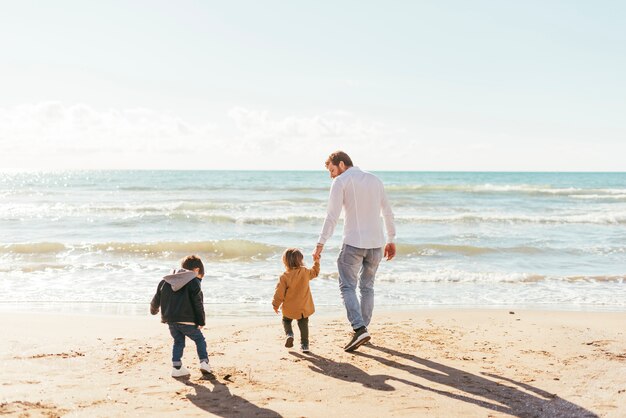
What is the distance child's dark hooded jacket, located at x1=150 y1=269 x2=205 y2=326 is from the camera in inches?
183

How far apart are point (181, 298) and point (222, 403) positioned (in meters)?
0.99

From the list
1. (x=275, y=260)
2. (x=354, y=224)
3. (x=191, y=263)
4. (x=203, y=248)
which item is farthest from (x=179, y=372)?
(x=203, y=248)

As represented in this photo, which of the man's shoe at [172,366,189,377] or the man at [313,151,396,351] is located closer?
the man's shoe at [172,366,189,377]

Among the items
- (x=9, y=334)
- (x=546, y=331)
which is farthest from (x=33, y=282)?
(x=546, y=331)

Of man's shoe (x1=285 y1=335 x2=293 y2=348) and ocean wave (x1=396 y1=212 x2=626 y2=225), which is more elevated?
ocean wave (x1=396 y1=212 x2=626 y2=225)

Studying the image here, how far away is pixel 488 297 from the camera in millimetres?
9305

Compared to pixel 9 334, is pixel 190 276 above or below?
above

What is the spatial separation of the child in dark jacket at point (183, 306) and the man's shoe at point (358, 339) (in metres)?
1.42

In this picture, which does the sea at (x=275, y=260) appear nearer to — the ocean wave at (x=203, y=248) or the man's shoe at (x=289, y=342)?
the ocean wave at (x=203, y=248)

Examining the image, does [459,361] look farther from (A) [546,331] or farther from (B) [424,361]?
(A) [546,331]

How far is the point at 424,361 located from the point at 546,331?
6.61 feet

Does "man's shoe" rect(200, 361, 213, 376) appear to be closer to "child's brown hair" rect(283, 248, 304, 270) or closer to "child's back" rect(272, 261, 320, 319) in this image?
"child's back" rect(272, 261, 320, 319)

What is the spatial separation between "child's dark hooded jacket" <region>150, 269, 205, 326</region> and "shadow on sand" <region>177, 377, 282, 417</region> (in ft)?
1.70

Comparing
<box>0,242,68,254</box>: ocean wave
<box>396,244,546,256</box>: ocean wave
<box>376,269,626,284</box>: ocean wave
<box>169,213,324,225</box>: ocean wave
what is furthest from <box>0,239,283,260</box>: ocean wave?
<box>169,213,324,225</box>: ocean wave
